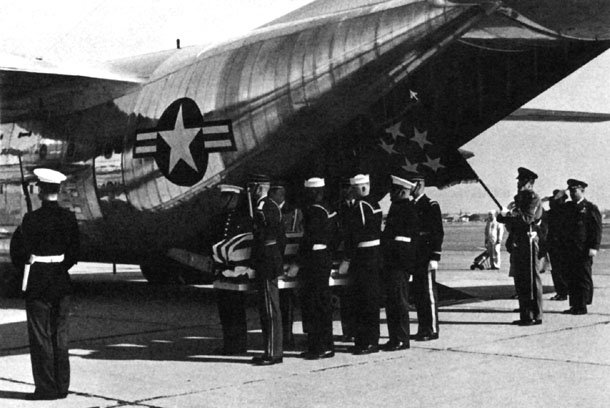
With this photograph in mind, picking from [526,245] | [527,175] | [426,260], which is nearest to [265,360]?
[426,260]

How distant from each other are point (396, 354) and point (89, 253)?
21.2 ft

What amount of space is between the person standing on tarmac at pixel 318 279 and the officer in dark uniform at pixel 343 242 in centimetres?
A: 27

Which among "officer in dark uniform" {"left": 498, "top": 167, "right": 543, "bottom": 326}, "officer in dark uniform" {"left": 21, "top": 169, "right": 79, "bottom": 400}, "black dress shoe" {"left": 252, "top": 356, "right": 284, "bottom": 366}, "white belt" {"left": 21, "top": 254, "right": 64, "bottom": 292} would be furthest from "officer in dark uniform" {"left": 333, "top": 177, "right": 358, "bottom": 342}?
"white belt" {"left": 21, "top": 254, "right": 64, "bottom": 292}

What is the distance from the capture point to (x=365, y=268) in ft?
25.9

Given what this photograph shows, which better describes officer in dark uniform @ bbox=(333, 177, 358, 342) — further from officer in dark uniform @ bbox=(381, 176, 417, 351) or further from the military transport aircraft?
the military transport aircraft

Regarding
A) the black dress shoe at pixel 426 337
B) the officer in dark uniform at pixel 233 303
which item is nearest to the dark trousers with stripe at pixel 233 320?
the officer in dark uniform at pixel 233 303

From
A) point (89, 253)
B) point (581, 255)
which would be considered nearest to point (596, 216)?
point (581, 255)

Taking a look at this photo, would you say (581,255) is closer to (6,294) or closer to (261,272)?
(261,272)

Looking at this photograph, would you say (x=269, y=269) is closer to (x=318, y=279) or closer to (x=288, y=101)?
(x=318, y=279)

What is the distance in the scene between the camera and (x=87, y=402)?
5.97m

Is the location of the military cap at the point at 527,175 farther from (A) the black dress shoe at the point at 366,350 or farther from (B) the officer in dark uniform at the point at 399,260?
(A) the black dress shoe at the point at 366,350

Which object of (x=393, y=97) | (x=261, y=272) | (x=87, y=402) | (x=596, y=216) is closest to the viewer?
(x=87, y=402)

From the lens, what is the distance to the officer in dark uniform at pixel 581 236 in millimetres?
10766

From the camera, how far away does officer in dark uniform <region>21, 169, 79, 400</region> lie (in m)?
6.18
